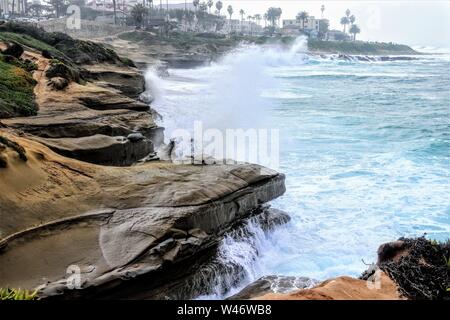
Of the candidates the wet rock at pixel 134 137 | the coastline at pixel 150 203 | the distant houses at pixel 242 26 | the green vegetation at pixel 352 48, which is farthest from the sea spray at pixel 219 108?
the distant houses at pixel 242 26

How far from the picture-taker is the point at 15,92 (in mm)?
12469

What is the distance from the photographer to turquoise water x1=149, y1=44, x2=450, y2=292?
926 cm

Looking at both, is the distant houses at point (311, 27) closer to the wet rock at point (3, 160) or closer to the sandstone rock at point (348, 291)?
the wet rock at point (3, 160)

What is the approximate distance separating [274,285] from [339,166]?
8.58 meters

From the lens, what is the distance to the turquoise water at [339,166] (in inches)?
364

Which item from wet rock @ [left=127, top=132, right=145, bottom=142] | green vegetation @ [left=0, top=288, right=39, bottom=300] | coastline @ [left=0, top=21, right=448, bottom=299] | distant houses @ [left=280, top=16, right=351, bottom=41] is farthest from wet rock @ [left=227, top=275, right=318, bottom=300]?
distant houses @ [left=280, top=16, right=351, bottom=41]

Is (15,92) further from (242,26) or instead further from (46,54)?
(242,26)

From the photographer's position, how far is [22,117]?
11102 millimetres

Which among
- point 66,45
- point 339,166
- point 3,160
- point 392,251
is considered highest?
point 66,45

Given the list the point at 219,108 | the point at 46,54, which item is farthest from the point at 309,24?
the point at 46,54

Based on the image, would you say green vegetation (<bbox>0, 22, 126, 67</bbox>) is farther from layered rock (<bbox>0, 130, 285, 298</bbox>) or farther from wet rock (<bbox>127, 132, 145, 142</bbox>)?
layered rock (<bbox>0, 130, 285, 298</bbox>)

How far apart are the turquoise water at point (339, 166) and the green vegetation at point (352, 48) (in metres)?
76.6

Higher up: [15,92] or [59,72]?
[59,72]

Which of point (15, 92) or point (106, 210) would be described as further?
point (15, 92)
